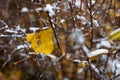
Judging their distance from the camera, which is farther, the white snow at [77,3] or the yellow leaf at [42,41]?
the white snow at [77,3]

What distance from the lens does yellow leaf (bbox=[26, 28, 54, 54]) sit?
5.19ft

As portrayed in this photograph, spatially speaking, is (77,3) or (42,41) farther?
(77,3)

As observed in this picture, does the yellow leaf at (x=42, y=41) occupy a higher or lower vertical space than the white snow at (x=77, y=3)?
lower

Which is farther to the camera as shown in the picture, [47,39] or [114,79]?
[47,39]

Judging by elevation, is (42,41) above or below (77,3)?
below

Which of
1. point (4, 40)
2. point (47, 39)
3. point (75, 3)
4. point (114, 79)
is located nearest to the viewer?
point (114, 79)

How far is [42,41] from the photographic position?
5.26 ft

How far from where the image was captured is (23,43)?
1819mm

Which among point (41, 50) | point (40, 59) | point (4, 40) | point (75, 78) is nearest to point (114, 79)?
point (41, 50)

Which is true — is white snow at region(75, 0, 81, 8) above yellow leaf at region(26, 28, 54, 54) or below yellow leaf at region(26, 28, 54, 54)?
above

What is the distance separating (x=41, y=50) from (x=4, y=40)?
3.20ft

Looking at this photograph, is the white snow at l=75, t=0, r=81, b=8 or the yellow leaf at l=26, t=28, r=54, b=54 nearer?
the yellow leaf at l=26, t=28, r=54, b=54

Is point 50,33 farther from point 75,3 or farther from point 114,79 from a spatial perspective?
point 114,79

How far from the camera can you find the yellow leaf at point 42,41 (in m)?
1.58
